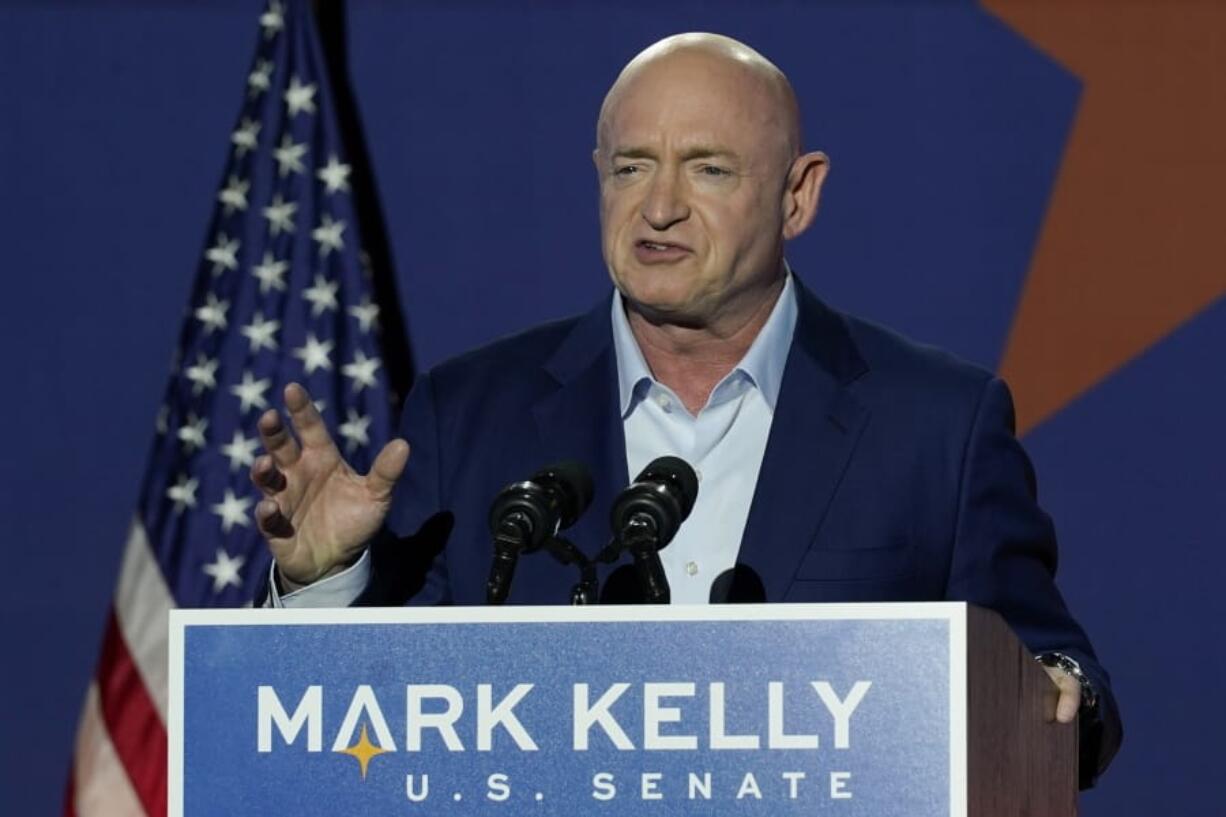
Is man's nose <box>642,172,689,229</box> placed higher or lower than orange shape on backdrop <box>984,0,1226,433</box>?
lower

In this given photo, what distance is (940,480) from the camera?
2.29 meters

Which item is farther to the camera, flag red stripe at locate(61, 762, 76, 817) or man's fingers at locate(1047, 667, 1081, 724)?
flag red stripe at locate(61, 762, 76, 817)

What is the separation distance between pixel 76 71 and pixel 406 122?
60cm

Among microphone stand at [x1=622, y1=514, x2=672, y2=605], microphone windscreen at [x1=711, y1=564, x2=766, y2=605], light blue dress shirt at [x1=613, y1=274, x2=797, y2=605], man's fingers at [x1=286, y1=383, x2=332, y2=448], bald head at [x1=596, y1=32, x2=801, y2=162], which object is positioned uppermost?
bald head at [x1=596, y1=32, x2=801, y2=162]

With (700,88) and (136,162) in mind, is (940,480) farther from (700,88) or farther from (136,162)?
(136,162)

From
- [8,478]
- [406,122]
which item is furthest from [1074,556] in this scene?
[8,478]

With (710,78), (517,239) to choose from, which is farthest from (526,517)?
(517,239)

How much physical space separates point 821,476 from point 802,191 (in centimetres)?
36

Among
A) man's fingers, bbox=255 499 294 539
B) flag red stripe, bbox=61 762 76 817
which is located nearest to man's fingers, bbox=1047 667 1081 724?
man's fingers, bbox=255 499 294 539

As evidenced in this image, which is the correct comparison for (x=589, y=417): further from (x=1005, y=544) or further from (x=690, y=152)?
(x=1005, y=544)

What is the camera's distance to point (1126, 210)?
365 cm

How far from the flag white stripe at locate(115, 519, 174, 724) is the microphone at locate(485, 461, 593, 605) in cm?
199

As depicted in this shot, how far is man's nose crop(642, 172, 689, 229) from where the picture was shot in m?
2.24

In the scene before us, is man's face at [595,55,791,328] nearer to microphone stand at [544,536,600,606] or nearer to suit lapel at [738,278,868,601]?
suit lapel at [738,278,868,601]
